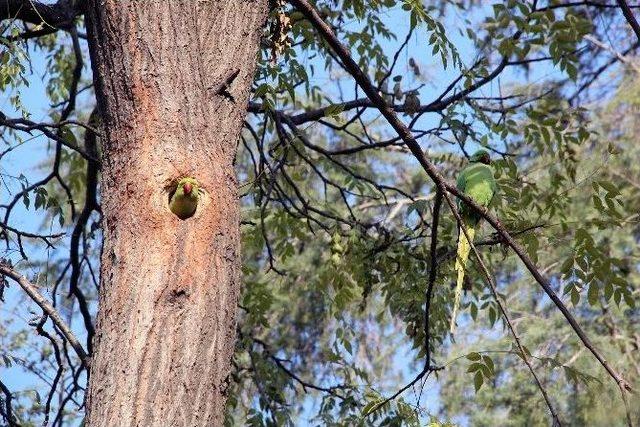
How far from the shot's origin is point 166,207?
6.48 ft

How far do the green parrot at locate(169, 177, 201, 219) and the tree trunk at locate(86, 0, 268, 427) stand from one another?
0.05 feet

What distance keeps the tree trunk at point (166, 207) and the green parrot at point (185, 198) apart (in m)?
0.02

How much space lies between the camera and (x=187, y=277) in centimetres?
190

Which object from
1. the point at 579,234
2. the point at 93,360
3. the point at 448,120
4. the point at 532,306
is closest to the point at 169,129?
the point at 93,360

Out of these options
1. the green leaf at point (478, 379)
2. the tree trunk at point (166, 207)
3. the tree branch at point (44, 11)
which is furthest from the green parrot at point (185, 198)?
the tree branch at point (44, 11)

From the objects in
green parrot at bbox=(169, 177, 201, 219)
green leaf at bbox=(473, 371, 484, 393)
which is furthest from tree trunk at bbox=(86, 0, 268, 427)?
green leaf at bbox=(473, 371, 484, 393)

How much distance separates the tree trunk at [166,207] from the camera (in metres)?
1.81

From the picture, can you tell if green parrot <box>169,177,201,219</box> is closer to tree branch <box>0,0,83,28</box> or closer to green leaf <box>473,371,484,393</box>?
green leaf <box>473,371,484,393</box>

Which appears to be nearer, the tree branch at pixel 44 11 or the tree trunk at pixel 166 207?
the tree trunk at pixel 166 207

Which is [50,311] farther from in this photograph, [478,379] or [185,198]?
[478,379]

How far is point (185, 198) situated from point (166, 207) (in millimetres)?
51

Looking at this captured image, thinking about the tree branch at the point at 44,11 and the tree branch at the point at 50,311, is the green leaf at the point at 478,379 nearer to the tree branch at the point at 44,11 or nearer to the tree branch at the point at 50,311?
the tree branch at the point at 50,311

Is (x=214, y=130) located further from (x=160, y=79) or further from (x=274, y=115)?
(x=274, y=115)

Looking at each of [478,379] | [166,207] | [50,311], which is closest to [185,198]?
[166,207]
